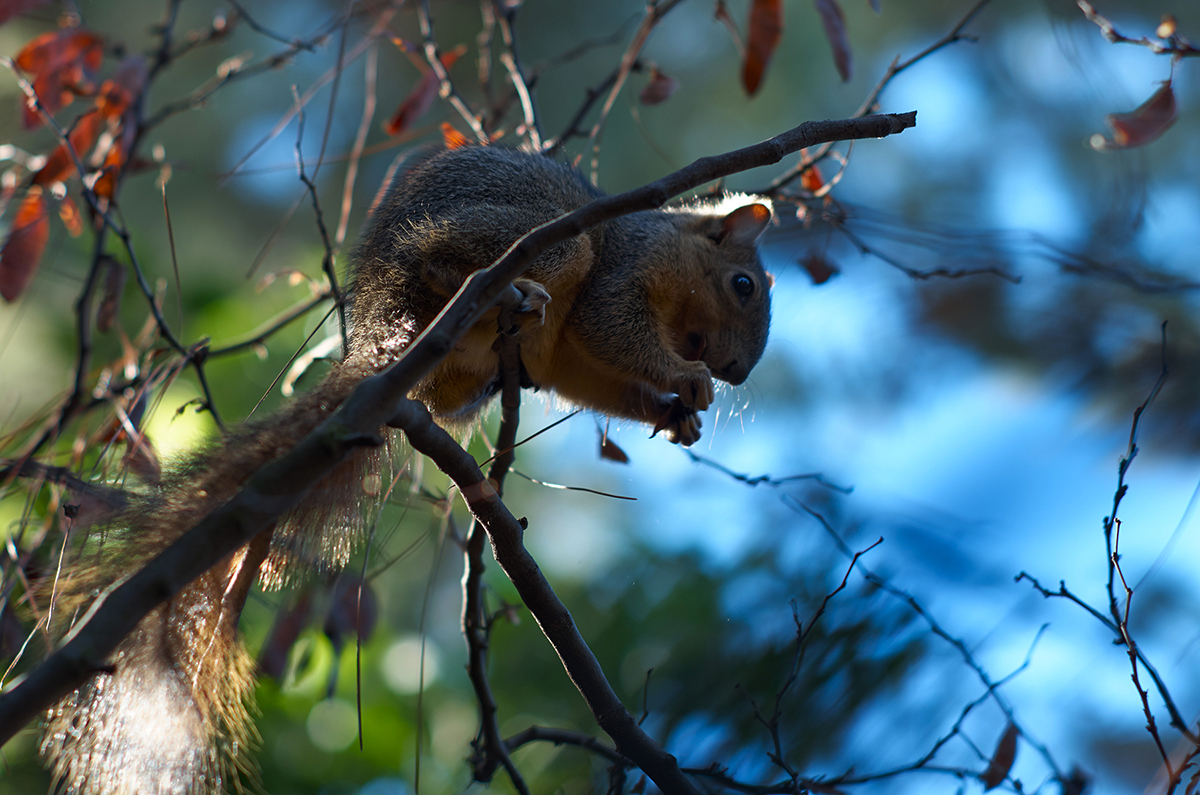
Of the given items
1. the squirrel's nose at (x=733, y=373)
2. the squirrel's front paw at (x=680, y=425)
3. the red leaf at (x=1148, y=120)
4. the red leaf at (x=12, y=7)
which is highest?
the red leaf at (x=1148, y=120)

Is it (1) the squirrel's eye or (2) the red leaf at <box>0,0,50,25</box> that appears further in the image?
(1) the squirrel's eye

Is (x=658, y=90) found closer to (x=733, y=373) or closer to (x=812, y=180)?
(x=812, y=180)

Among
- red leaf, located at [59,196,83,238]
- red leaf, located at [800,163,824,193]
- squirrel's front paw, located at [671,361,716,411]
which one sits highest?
red leaf, located at [800,163,824,193]

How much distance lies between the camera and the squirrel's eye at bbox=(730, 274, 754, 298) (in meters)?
2.59

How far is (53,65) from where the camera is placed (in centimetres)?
252

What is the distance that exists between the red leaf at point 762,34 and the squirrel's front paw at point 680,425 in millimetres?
906

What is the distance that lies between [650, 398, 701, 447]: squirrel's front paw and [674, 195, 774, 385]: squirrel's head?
325mm

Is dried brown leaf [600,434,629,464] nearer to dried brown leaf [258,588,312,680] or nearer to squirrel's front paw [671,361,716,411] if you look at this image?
squirrel's front paw [671,361,716,411]

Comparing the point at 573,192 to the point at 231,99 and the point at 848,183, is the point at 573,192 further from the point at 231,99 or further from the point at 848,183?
the point at 231,99

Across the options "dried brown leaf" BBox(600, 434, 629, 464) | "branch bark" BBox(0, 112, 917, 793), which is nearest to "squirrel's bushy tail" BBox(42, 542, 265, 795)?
"branch bark" BBox(0, 112, 917, 793)

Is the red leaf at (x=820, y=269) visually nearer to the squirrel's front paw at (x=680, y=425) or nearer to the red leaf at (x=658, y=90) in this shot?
the squirrel's front paw at (x=680, y=425)

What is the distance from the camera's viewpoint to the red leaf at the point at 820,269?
2.42 metres

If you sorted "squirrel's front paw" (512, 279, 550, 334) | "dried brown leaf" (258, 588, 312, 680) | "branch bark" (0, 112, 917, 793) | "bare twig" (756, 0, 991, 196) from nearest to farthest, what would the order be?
"branch bark" (0, 112, 917, 793), "squirrel's front paw" (512, 279, 550, 334), "bare twig" (756, 0, 991, 196), "dried brown leaf" (258, 588, 312, 680)

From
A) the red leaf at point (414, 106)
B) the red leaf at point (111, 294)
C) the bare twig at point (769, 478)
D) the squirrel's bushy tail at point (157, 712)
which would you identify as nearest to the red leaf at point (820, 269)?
the bare twig at point (769, 478)
